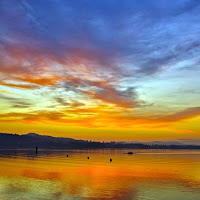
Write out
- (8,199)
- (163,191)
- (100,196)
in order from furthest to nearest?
(163,191)
(100,196)
(8,199)

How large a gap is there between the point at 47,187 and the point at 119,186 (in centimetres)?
986

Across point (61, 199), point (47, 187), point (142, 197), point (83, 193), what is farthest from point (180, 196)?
point (47, 187)

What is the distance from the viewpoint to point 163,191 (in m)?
32.2

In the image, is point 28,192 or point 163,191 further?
point 163,191

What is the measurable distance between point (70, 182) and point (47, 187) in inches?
221

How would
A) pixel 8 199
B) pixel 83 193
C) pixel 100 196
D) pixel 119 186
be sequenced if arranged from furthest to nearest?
1. pixel 119 186
2. pixel 83 193
3. pixel 100 196
4. pixel 8 199

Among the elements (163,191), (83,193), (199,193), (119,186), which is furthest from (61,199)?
(199,193)

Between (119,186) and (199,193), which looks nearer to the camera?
(199,193)

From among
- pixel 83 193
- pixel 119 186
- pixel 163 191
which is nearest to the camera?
pixel 83 193

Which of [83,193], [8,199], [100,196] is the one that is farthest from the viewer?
[83,193]

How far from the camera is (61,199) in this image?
26.7 m

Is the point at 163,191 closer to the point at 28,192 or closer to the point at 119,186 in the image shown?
the point at 119,186

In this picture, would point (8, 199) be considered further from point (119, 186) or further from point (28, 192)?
point (119, 186)

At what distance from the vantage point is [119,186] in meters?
34.9
